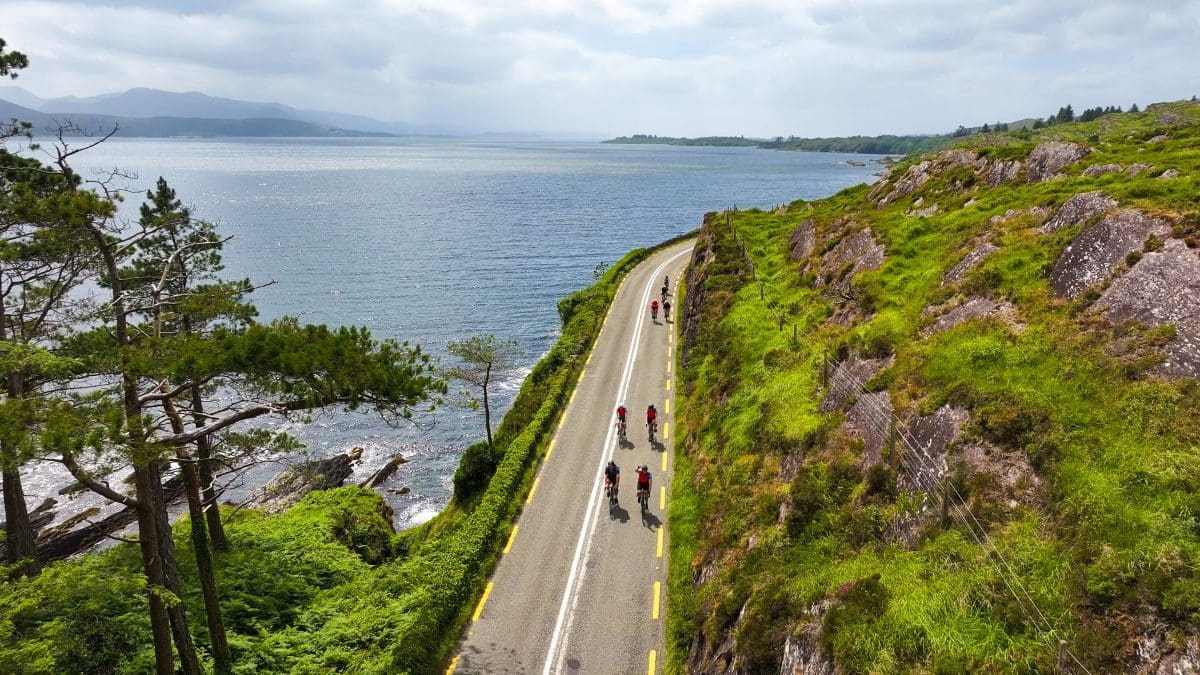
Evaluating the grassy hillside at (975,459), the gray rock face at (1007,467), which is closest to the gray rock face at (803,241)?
the grassy hillside at (975,459)

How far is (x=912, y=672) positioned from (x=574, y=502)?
57.4 ft

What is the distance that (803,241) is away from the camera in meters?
43.9

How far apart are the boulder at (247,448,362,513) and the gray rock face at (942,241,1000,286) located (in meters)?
35.7

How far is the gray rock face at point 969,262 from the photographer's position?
23406 mm

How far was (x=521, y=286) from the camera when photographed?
80688 mm

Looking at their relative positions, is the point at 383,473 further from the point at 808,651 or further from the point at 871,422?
the point at 808,651

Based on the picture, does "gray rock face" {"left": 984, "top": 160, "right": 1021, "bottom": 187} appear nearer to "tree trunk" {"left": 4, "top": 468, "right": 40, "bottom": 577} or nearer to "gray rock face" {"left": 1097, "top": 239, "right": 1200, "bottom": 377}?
"gray rock face" {"left": 1097, "top": 239, "right": 1200, "bottom": 377}

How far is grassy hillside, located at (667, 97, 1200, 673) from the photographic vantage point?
34.8 ft

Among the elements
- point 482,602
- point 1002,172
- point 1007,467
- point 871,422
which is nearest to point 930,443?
point 1007,467

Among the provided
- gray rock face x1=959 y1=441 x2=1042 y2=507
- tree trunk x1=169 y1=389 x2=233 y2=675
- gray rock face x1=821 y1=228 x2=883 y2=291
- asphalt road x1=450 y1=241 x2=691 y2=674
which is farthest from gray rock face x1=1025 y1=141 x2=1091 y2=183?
tree trunk x1=169 y1=389 x2=233 y2=675

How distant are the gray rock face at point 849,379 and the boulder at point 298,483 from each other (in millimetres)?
30467

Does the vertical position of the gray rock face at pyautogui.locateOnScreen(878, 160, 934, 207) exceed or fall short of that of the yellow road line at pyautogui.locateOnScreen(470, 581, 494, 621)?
it exceeds it

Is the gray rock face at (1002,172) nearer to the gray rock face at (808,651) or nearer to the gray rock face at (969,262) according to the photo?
the gray rock face at (969,262)

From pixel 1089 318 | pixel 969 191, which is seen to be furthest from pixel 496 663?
pixel 969 191
